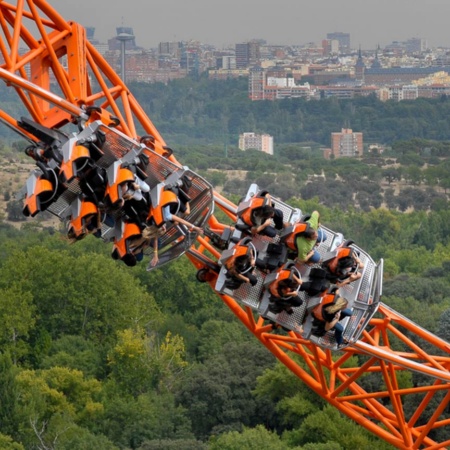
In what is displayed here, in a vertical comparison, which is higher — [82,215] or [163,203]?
[163,203]

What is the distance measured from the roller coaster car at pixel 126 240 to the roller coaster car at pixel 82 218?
286 millimetres

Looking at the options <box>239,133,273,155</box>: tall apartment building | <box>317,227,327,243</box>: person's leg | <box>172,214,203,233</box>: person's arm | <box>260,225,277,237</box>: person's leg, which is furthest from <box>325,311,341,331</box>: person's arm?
<box>239,133,273,155</box>: tall apartment building

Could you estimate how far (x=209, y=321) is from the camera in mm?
51031

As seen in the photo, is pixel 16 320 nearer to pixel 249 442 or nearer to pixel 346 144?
pixel 249 442

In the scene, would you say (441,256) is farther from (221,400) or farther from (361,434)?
(361,434)

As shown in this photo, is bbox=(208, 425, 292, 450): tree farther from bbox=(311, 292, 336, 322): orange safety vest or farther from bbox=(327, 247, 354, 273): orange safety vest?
bbox=(327, 247, 354, 273): orange safety vest

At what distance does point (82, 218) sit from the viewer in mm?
17172

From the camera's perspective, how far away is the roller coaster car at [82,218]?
17125 mm

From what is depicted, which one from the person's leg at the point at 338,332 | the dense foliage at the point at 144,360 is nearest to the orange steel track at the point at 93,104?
the person's leg at the point at 338,332

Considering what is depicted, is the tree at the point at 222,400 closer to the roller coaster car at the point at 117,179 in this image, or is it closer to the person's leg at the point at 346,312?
the person's leg at the point at 346,312

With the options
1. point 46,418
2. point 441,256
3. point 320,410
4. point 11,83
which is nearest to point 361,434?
point 320,410

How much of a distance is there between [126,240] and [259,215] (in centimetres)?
147

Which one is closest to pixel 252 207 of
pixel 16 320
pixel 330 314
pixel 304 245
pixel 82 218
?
pixel 304 245

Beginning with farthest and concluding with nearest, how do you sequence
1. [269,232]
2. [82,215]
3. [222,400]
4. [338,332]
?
[222,400]
[338,332]
[269,232]
[82,215]
